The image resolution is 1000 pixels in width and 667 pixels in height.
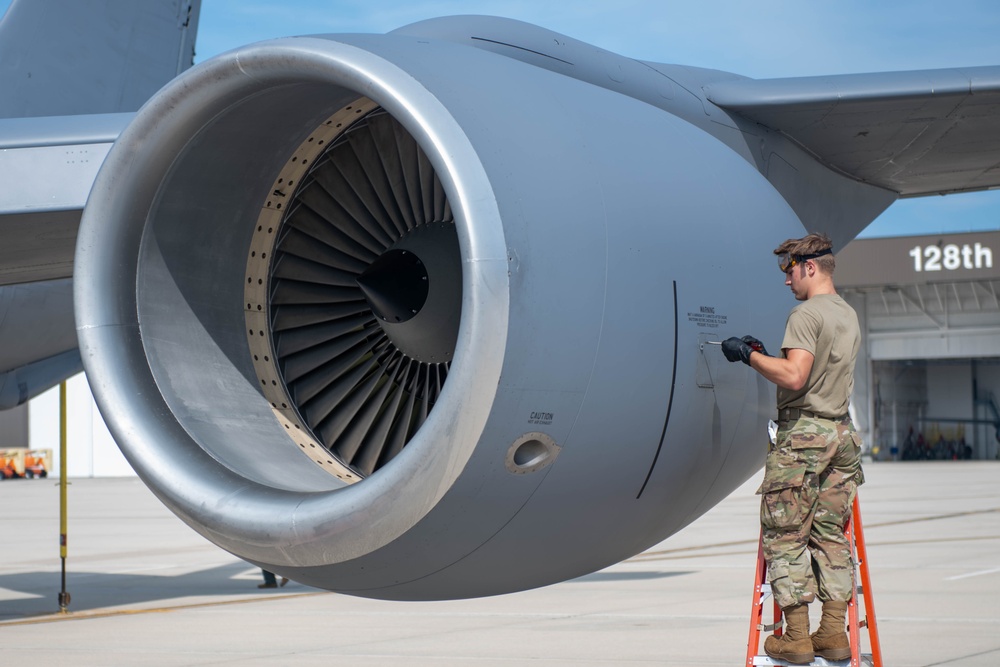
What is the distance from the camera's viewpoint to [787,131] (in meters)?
4.88

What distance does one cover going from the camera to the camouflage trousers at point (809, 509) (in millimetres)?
4469

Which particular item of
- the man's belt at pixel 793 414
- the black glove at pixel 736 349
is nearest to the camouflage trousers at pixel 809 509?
the man's belt at pixel 793 414

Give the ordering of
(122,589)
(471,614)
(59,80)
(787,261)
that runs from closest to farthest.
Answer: (787,261), (59,80), (471,614), (122,589)

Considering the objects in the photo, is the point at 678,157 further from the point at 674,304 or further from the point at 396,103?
the point at 396,103

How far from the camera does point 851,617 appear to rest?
455 centimetres

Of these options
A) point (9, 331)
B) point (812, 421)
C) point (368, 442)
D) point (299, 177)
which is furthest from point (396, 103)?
point (9, 331)

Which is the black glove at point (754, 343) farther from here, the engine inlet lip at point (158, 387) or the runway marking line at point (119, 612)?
the runway marking line at point (119, 612)

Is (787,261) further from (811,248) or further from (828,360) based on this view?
(828,360)

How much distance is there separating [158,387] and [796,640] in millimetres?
2404

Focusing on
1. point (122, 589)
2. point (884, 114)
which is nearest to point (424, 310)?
point (884, 114)

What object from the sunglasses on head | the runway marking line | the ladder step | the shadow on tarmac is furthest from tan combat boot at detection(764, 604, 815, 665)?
the shadow on tarmac

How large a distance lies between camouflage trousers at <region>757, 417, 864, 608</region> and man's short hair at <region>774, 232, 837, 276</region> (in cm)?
57

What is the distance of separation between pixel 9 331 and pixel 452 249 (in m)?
5.12

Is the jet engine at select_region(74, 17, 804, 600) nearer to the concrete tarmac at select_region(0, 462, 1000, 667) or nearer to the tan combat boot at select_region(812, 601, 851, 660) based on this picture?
the tan combat boot at select_region(812, 601, 851, 660)
